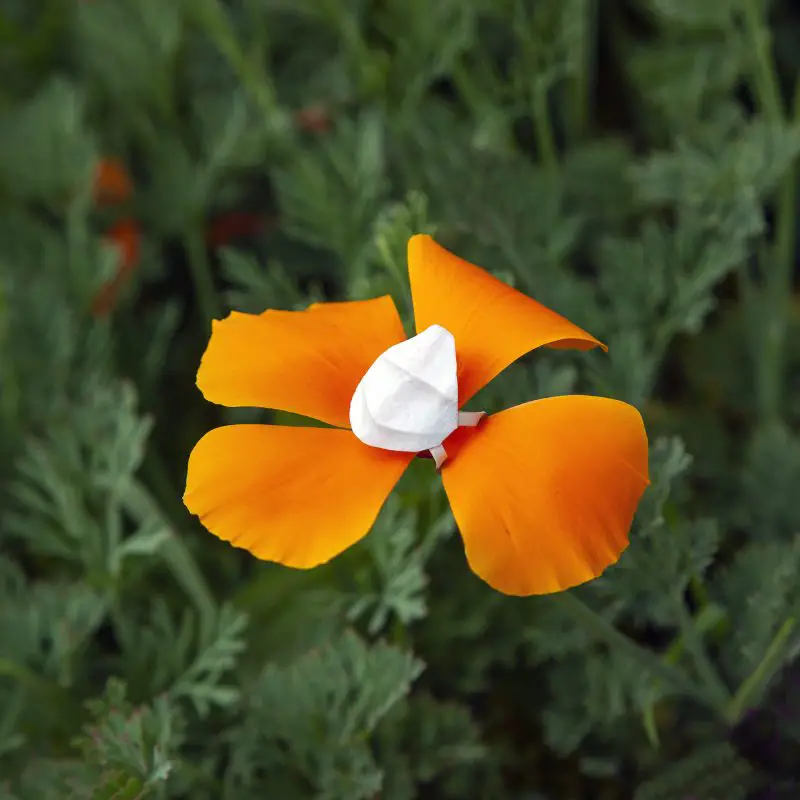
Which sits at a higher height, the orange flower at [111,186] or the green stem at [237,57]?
the green stem at [237,57]

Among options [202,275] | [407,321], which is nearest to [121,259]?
[202,275]

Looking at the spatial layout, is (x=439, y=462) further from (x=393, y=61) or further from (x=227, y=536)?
(x=393, y=61)

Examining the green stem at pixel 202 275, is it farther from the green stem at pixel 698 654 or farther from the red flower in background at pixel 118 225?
the green stem at pixel 698 654

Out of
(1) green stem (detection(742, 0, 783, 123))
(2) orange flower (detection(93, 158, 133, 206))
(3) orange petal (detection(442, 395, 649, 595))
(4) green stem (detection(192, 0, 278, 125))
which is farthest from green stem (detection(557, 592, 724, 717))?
(2) orange flower (detection(93, 158, 133, 206))

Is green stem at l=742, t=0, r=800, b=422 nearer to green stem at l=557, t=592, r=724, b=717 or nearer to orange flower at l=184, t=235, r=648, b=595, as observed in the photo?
green stem at l=557, t=592, r=724, b=717

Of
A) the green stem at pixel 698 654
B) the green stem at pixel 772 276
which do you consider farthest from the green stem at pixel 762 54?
the green stem at pixel 698 654

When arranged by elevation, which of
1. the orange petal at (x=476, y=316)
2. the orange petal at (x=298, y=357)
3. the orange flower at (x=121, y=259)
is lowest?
the orange flower at (x=121, y=259)

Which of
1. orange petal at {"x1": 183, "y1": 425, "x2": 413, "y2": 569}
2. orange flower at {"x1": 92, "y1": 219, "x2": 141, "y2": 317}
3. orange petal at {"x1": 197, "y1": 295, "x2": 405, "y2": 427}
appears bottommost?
orange flower at {"x1": 92, "y1": 219, "x2": 141, "y2": 317}

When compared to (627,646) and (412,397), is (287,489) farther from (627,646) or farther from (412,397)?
(627,646)
